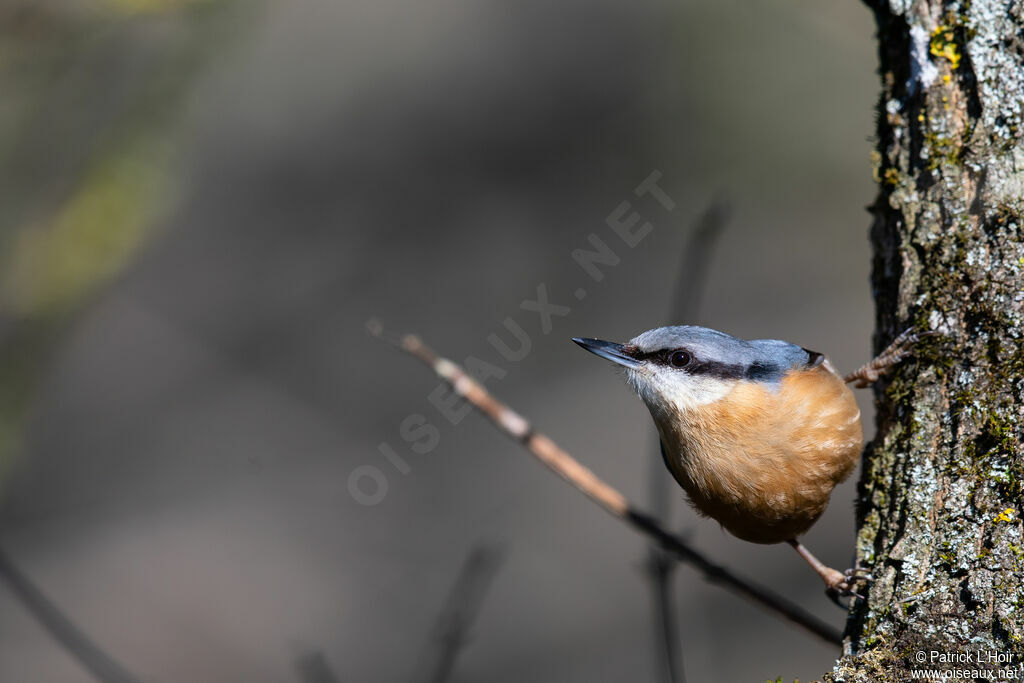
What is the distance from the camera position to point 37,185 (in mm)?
4246

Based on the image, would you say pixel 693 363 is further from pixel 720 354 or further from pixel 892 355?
pixel 892 355

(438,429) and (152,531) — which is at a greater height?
(438,429)

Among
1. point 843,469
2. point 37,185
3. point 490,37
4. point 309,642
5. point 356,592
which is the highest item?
point 490,37

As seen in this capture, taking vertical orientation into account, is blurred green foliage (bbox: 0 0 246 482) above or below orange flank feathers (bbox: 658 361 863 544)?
below

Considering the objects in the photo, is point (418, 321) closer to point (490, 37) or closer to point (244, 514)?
point (244, 514)

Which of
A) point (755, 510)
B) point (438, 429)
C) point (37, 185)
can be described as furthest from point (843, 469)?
point (438, 429)

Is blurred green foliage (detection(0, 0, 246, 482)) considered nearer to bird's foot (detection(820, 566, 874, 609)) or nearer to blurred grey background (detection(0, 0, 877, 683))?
blurred grey background (detection(0, 0, 877, 683))

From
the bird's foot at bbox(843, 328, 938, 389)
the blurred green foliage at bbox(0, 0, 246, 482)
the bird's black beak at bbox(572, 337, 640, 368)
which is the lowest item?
the blurred green foliage at bbox(0, 0, 246, 482)

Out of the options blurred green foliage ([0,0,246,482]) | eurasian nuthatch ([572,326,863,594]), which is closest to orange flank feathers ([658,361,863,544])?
eurasian nuthatch ([572,326,863,594])

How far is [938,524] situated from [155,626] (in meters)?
5.69

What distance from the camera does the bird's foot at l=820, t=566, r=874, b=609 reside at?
240 cm

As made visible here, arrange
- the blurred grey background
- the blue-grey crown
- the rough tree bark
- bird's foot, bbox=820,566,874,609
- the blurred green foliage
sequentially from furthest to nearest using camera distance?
the blurred grey background
the blurred green foliage
the blue-grey crown
bird's foot, bbox=820,566,874,609
the rough tree bark

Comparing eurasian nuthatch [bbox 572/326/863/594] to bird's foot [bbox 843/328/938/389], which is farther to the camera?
eurasian nuthatch [bbox 572/326/863/594]

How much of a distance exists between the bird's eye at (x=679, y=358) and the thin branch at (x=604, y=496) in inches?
19.2
